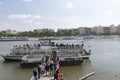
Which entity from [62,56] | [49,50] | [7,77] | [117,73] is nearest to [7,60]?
[49,50]

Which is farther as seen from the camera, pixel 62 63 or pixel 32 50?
pixel 32 50

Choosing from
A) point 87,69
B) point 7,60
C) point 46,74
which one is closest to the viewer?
point 46,74

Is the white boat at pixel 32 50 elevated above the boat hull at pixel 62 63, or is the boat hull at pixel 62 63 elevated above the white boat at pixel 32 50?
the white boat at pixel 32 50

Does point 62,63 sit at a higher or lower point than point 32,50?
lower

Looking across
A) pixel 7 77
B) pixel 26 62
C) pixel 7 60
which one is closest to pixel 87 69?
pixel 26 62

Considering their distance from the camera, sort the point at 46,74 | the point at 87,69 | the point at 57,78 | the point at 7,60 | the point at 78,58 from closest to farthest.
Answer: the point at 57,78, the point at 46,74, the point at 87,69, the point at 78,58, the point at 7,60

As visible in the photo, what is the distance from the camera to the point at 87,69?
1412 inches

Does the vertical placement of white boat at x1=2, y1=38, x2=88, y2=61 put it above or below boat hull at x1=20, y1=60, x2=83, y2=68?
above

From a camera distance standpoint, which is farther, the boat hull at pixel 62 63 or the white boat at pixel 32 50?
the white boat at pixel 32 50

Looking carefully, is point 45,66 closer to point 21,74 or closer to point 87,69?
point 21,74

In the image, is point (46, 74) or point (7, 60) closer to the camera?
point (46, 74)

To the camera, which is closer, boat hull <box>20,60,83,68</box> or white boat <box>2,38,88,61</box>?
boat hull <box>20,60,83,68</box>

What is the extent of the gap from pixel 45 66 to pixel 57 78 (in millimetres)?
5325

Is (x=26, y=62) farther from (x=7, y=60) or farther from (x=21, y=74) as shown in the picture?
(x=7, y=60)
